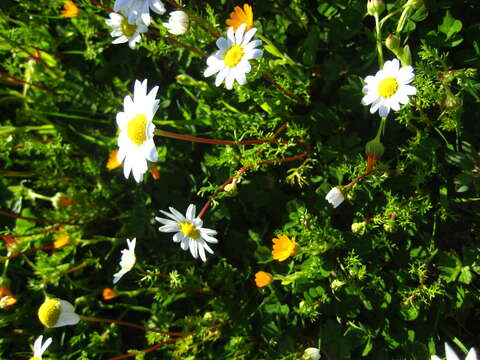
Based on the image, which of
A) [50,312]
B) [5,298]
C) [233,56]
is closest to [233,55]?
[233,56]

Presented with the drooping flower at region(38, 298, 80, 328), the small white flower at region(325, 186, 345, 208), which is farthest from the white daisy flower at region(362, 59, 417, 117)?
the drooping flower at region(38, 298, 80, 328)

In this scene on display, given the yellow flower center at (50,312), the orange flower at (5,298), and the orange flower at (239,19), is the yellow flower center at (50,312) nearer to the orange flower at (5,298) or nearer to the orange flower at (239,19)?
the orange flower at (5,298)

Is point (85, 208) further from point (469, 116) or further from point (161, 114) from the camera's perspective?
point (469, 116)

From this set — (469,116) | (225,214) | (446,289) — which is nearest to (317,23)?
(469,116)

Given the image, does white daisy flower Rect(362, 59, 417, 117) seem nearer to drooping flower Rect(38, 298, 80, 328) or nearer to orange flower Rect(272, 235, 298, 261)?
orange flower Rect(272, 235, 298, 261)

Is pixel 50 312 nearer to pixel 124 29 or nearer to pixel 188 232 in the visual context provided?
pixel 188 232
